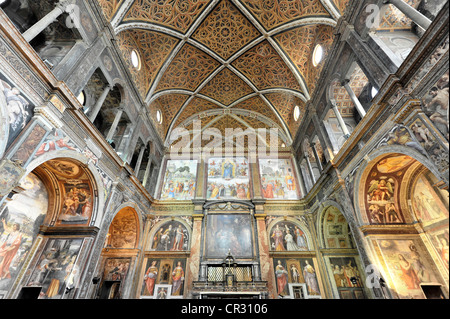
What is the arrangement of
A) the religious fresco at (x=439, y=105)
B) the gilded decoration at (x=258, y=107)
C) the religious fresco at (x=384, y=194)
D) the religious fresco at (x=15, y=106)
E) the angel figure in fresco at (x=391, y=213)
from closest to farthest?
the religious fresco at (x=439, y=105) → the religious fresco at (x=15, y=106) → the religious fresco at (x=384, y=194) → the angel figure in fresco at (x=391, y=213) → the gilded decoration at (x=258, y=107)

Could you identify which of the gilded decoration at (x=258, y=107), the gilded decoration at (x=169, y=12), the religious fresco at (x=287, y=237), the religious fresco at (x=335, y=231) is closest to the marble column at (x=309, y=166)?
the religious fresco at (x=335, y=231)

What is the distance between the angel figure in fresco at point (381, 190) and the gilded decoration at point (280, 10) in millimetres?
7919

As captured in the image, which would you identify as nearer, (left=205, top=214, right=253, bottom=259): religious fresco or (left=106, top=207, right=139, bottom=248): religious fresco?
(left=106, top=207, right=139, bottom=248): religious fresco

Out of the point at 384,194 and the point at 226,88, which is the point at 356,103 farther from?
the point at 226,88

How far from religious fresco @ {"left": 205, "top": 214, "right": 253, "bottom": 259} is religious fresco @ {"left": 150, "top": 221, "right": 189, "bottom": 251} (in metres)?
1.45

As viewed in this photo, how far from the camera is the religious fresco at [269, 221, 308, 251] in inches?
494

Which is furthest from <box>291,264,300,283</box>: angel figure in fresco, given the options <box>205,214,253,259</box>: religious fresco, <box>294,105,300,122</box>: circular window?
<box>294,105,300,122</box>: circular window

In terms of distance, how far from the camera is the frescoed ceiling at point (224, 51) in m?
10.4

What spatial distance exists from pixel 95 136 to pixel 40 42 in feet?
12.4

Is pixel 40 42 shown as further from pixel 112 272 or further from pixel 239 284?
pixel 239 284

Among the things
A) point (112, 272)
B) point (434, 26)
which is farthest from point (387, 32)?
point (112, 272)

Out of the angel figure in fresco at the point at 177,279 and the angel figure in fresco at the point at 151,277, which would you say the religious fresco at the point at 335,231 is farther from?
the angel figure in fresco at the point at 151,277

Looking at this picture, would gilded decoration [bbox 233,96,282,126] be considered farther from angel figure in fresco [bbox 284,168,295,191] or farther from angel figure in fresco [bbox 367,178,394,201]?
angel figure in fresco [bbox 367,178,394,201]

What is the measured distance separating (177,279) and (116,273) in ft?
10.5
